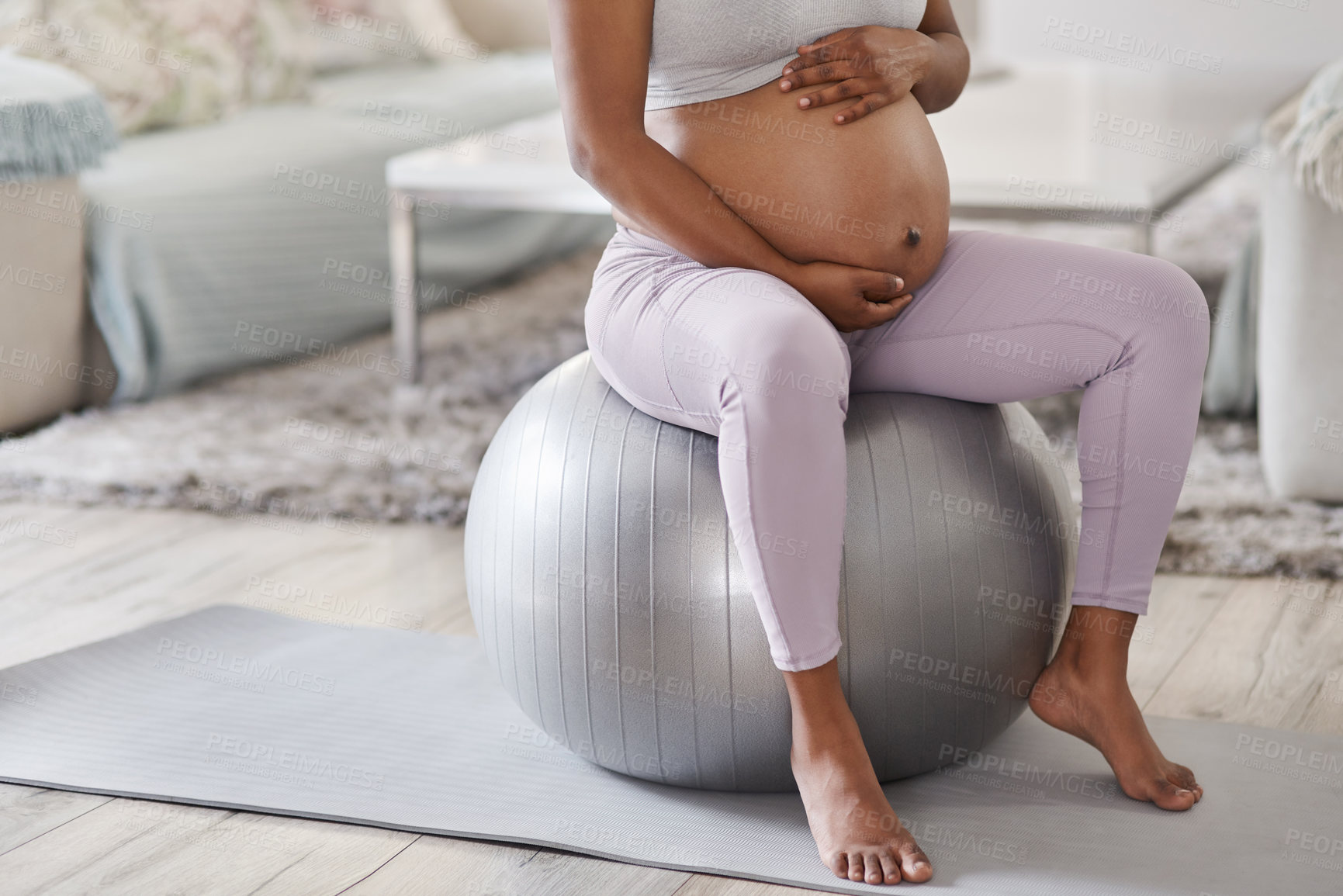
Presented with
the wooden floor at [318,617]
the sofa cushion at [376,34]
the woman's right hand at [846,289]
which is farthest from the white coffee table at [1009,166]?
the woman's right hand at [846,289]

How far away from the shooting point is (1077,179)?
2303 millimetres

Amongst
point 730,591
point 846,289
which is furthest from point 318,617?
point 846,289

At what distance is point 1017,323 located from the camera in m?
1.27

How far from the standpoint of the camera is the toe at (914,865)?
113 cm

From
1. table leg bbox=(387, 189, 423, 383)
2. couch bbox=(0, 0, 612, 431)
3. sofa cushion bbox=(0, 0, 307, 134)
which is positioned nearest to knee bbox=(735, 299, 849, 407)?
table leg bbox=(387, 189, 423, 383)

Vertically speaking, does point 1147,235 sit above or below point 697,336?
below

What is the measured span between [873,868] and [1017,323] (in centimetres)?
51

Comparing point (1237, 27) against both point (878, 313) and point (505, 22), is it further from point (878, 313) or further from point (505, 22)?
point (878, 313)

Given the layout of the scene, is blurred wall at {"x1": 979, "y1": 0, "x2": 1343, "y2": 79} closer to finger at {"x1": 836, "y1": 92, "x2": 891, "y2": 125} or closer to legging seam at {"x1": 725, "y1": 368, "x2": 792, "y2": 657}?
finger at {"x1": 836, "y1": 92, "x2": 891, "y2": 125}

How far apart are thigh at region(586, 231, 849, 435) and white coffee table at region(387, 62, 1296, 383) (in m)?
0.93

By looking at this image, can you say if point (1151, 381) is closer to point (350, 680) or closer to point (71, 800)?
point (350, 680)

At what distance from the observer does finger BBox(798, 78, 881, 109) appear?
4.12 feet

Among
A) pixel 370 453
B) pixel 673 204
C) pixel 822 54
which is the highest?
pixel 822 54

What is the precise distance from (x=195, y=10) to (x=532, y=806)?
2.34m
